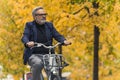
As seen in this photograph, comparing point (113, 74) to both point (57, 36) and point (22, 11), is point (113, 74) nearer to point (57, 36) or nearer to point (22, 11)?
point (22, 11)

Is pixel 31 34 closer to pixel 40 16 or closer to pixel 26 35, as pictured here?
pixel 26 35

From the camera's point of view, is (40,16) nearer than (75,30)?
Yes

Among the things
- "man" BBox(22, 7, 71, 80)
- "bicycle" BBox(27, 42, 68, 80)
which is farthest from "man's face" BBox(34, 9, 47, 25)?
"bicycle" BBox(27, 42, 68, 80)

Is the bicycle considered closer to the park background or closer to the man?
the man

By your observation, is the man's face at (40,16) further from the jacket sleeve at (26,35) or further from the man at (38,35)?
the jacket sleeve at (26,35)

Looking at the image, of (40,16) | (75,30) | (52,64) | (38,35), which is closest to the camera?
(52,64)

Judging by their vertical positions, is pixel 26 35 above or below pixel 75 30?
above

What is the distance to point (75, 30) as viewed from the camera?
16141 mm

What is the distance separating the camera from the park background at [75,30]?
512 inches

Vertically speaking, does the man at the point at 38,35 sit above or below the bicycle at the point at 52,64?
above

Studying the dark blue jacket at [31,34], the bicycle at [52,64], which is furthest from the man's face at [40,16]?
the bicycle at [52,64]

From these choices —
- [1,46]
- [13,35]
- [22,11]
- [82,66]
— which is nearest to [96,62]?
[22,11]

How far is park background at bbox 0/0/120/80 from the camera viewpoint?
512 inches

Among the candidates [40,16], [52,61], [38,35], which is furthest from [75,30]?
[52,61]
